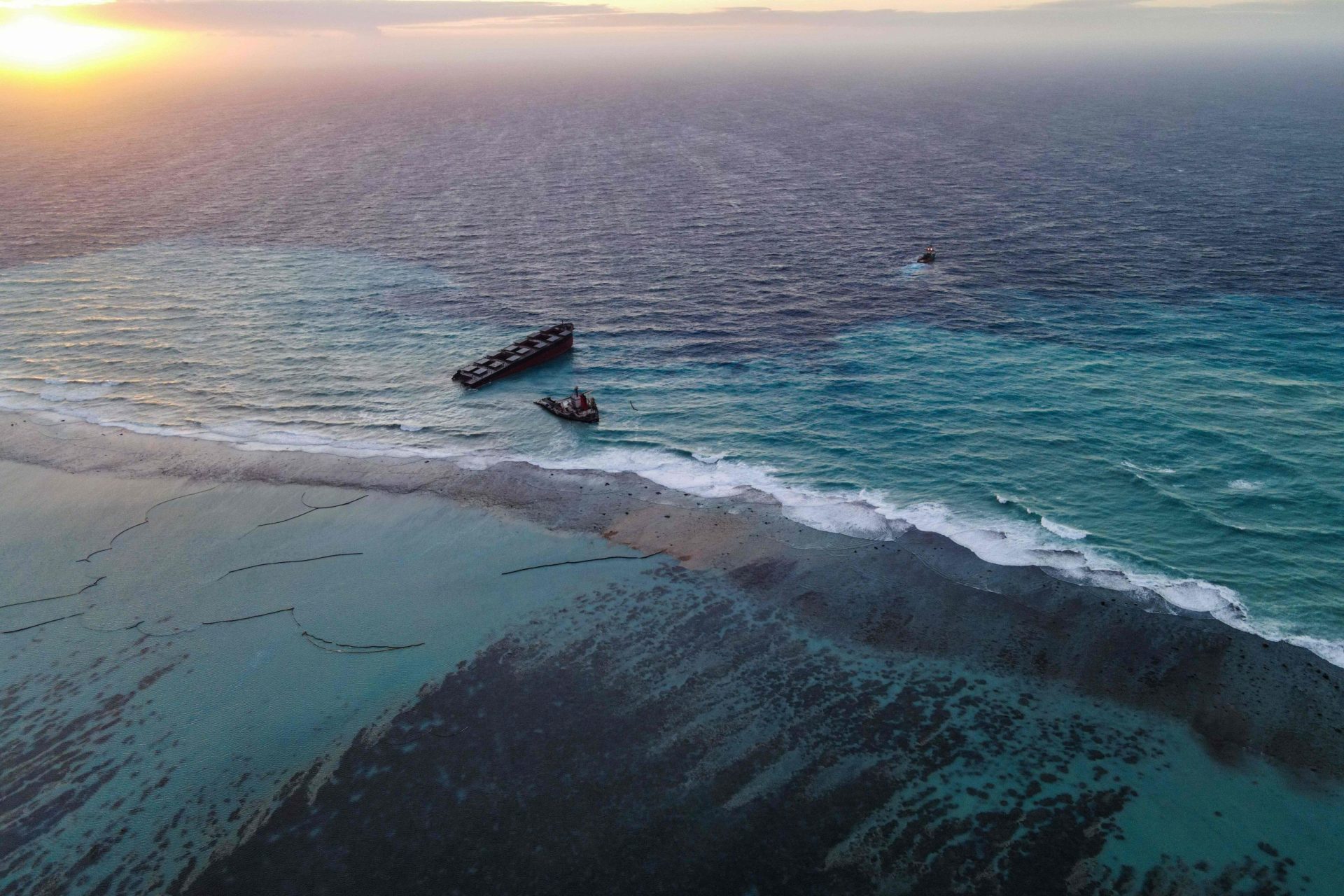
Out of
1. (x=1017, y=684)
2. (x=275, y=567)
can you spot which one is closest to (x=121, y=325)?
(x=275, y=567)

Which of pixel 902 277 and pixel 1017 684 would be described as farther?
pixel 902 277

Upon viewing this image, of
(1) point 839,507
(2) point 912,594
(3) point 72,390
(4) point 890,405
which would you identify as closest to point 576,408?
(1) point 839,507

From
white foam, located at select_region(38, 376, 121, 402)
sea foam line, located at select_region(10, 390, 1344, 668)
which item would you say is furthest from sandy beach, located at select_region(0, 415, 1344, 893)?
white foam, located at select_region(38, 376, 121, 402)

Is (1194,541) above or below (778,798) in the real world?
above

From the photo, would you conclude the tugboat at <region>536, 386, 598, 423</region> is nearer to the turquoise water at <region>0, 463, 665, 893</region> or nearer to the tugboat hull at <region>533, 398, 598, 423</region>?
the tugboat hull at <region>533, 398, 598, 423</region>

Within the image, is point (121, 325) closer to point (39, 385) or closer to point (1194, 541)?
point (39, 385)

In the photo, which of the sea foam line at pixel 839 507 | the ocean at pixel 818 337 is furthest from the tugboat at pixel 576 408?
the sea foam line at pixel 839 507

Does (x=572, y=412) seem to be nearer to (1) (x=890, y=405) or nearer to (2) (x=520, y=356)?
(2) (x=520, y=356)

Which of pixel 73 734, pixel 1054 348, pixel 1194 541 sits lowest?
pixel 73 734
